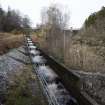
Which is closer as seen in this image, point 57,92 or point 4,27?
point 57,92

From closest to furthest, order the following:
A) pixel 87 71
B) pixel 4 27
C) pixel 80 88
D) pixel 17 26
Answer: pixel 80 88
pixel 87 71
pixel 4 27
pixel 17 26

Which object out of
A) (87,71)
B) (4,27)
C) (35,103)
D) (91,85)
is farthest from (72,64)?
(4,27)

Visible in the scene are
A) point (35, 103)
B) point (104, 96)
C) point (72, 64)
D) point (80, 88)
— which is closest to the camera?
point (35, 103)

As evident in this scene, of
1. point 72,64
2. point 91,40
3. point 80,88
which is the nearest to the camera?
point 80,88

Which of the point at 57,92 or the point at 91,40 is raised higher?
the point at 91,40

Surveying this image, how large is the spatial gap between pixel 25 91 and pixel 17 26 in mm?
75658

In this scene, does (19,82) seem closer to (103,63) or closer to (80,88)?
(80,88)

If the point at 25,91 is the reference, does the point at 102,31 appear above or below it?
above

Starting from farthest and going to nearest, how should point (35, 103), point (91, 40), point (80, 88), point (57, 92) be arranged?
1. point (91, 40)
2. point (57, 92)
3. point (80, 88)
4. point (35, 103)

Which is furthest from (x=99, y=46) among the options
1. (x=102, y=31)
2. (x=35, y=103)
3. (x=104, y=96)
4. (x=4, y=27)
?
(x=4, y=27)

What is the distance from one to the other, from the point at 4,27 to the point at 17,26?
856 cm

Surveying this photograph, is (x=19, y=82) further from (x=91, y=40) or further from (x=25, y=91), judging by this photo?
(x=91, y=40)

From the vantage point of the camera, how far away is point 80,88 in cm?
1107

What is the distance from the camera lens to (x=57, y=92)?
1210 cm
